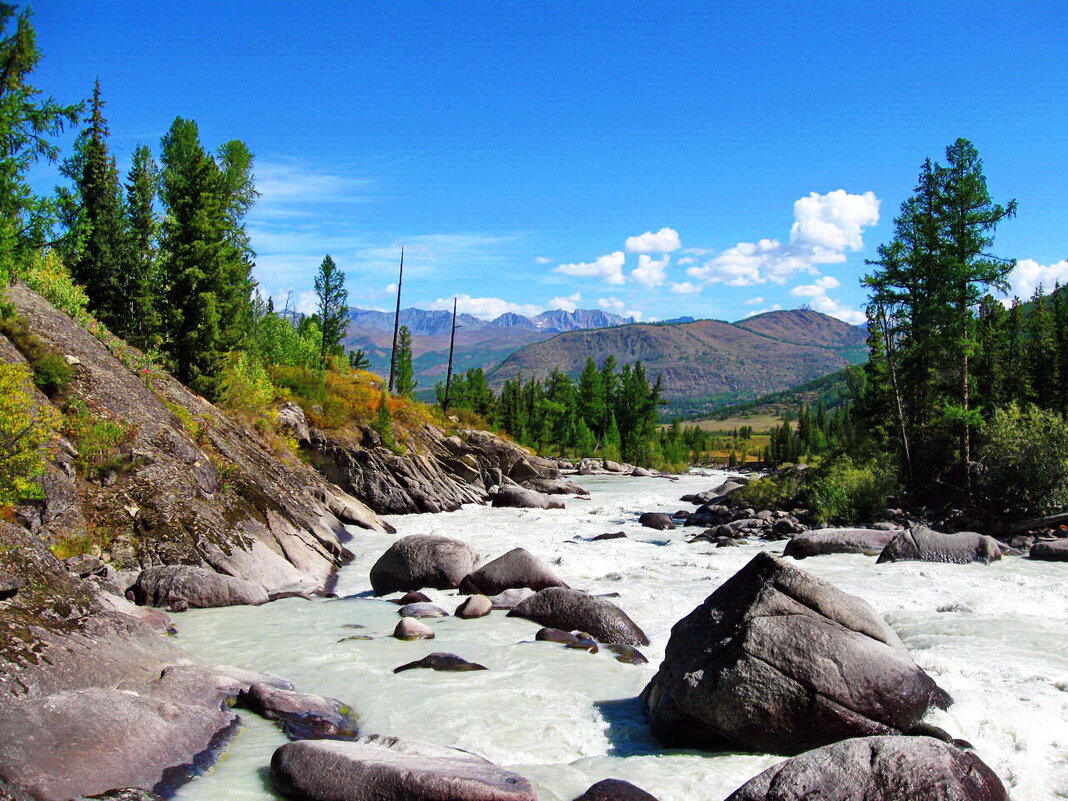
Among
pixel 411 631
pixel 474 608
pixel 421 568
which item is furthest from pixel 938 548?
pixel 411 631

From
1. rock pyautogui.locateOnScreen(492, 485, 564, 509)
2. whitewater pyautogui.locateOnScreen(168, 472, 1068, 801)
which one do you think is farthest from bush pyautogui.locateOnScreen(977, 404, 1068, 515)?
rock pyautogui.locateOnScreen(492, 485, 564, 509)

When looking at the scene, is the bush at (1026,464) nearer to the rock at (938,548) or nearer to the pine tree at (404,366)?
the rock at (938,548)

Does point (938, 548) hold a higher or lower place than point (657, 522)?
higher

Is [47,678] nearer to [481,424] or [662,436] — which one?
[481,424]

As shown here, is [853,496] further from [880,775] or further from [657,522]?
[880,775]

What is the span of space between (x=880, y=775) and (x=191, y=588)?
44.0 ft

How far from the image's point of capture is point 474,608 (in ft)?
50.5

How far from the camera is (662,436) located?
436 ft

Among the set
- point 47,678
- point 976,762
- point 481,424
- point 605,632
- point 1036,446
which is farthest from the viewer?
point 481,424

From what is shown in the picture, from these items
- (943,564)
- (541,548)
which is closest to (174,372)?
(541,548)

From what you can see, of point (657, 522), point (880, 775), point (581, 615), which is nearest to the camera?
point (880, 775)

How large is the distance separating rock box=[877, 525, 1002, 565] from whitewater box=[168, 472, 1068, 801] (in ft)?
1.98

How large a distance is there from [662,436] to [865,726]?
125968 mm

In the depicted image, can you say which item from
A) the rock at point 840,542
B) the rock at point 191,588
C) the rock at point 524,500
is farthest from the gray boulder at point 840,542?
the rock at point 524,500
